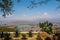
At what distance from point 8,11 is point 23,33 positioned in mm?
4945

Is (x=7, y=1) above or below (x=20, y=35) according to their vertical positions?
above

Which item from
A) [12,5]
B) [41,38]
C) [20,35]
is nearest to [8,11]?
[12,5]

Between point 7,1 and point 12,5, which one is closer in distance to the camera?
point 7,1

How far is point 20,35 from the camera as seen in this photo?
14.8 metres

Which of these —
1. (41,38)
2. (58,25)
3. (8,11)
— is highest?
(8,11)

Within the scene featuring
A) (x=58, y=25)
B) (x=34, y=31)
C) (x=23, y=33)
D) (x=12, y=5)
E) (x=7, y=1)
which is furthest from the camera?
(x=34, y=31)

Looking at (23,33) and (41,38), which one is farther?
(23,33)

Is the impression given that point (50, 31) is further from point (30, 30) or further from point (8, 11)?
point (8, 11)

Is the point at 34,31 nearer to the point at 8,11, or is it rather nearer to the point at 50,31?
the point at 50,31

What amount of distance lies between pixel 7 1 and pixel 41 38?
5060 millimetres

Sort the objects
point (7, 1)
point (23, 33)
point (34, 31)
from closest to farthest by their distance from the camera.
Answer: point (7, 1) → point (23, 33) → point (34, 31)

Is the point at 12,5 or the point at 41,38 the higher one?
the point at 12,5

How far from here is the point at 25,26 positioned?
48.0ft

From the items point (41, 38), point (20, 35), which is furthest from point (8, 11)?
point (20, 35)
